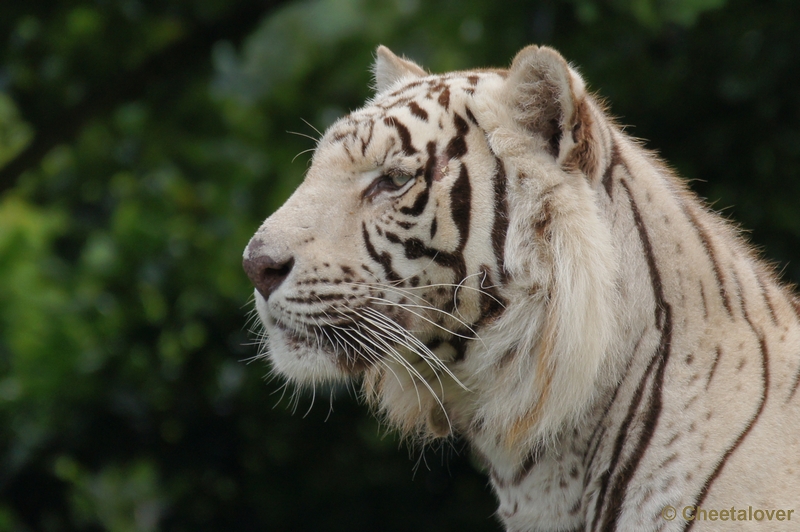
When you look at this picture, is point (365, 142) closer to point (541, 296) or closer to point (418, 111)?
point (418, 111)

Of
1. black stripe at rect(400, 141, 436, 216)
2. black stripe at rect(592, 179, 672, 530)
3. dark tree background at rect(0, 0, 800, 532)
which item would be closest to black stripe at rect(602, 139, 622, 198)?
black stripe at rect(592, 179, 672, 530)

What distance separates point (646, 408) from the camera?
8.29 ft

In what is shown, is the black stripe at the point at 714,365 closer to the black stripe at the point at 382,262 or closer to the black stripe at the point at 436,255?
the black stripe at the point at 436,255

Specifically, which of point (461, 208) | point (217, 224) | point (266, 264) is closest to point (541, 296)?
point (461, 208)

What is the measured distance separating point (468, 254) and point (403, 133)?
0.44 meters

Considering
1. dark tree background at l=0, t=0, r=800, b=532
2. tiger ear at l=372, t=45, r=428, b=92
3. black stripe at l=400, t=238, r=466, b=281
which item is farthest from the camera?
dark tree background at l=0, t=0, r=800, b=532

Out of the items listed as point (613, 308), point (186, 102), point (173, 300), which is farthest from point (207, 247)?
point (613, 308)

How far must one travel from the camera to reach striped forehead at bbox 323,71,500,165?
2.73 m

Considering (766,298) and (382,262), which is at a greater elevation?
(766,298)

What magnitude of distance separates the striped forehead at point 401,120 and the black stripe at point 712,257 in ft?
2.65

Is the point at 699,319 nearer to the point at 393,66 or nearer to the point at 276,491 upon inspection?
the point at 393,66

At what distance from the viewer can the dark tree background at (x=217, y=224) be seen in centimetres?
594

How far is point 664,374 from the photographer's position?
8.31ft

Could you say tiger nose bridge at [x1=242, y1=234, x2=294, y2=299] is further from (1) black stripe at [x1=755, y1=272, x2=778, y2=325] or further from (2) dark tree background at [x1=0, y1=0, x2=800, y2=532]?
(2) dark tree background at [x1=0, y1=0, x2=800, y2=532]
